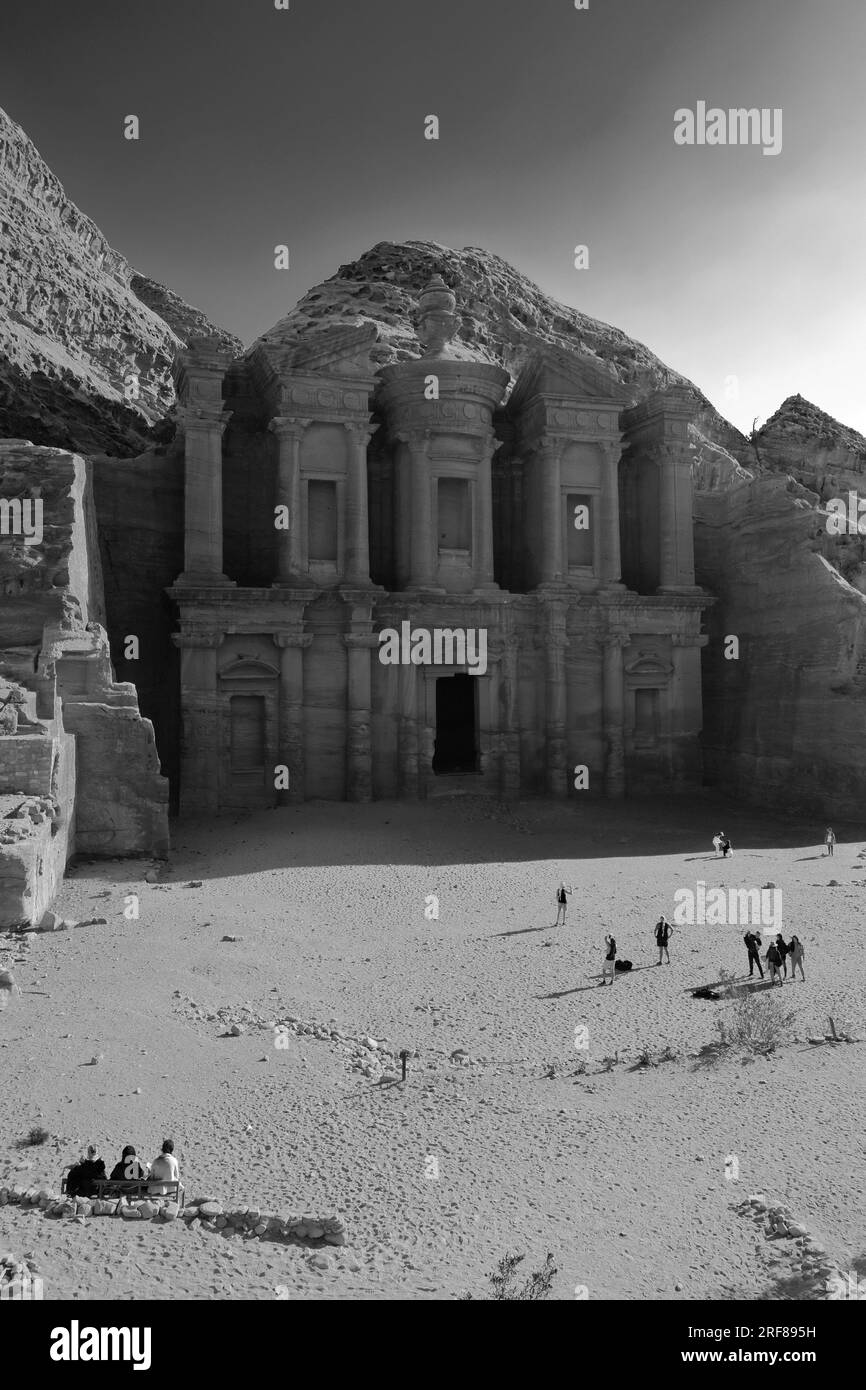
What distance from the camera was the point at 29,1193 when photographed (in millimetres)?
8242

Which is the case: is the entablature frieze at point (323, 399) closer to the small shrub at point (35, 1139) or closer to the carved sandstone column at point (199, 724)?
the carved sandstone column at point (199, 724)

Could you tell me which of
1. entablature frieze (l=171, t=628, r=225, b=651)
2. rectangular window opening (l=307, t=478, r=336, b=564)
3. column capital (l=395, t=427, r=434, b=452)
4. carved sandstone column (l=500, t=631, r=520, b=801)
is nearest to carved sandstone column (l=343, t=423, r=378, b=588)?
rectangular window opening (l=307, t=478, r=336, b=564)

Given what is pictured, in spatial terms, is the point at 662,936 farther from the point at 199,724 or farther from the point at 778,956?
the point at 199,724

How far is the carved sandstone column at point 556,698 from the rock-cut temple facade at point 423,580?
0.27 ft

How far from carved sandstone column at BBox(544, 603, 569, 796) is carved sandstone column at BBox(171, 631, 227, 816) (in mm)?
11384

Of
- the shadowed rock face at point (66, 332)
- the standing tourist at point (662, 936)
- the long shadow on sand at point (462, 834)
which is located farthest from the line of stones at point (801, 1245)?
the shadowed rock face at point (66, 332)

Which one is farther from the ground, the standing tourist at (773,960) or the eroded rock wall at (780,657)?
the eroded rock wall at (780,657)

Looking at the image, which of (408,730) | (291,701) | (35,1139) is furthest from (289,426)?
(35,1139)

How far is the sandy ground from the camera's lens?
786cm

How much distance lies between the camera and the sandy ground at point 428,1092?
7855 millimetres

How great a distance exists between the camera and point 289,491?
3219 cm

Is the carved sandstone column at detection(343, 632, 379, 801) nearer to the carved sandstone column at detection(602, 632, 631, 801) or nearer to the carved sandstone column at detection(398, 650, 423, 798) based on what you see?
the carved sandstone column at detection(398, 650, 423, 798)

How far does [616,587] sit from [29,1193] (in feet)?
97.3
